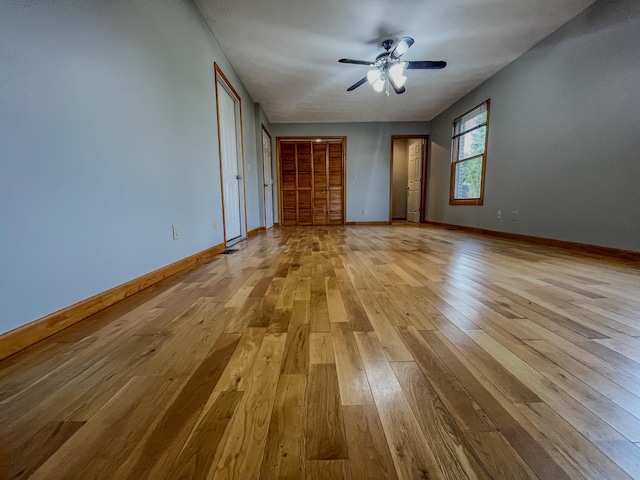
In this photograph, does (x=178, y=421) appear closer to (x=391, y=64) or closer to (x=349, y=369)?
(x=349, y=369)

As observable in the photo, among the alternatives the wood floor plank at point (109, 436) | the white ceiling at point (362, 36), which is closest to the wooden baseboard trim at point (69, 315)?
the wood floor plank at point (109, 436)

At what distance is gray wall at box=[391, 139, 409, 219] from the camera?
7727mm

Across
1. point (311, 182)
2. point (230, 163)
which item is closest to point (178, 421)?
point (230, 163)

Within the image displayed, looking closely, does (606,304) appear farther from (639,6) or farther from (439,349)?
(639,6)

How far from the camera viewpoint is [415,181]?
6500 mm

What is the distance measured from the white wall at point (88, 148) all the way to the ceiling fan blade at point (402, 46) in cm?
199

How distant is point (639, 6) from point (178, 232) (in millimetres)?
4012

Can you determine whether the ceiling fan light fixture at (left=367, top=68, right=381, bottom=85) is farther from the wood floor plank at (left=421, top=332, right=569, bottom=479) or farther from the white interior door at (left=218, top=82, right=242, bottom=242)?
the wood floor plank at (left=421, top=332, right=569, bottom=479)

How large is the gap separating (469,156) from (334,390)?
4.99 metres

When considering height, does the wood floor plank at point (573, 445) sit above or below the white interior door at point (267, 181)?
below

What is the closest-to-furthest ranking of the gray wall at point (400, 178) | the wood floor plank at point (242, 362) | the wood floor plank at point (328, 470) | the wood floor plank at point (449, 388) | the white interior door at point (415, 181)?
1. the wood floor plank at point (328, 470)
2. the wood floor plank at point (449, 388)
3. the wood floor plank at point (242, 362)
4. the white interior door at point (415, 181)
5. the gray wall at point (400, 178)

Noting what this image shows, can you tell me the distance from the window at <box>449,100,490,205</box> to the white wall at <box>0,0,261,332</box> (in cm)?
421

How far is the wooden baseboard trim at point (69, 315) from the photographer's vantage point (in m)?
0.86

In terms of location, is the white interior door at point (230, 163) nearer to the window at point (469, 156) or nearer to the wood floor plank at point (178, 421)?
the wood floor plank at point (178, 421)
